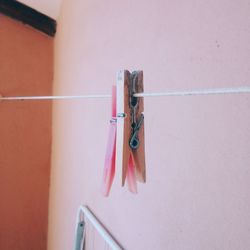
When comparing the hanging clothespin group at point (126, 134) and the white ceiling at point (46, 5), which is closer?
the hanging clothespin group at point (126, 134)

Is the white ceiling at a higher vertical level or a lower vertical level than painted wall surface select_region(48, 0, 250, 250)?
higher

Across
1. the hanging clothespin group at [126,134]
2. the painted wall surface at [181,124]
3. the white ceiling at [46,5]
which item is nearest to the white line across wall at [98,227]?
the painted wall surface at [181,124]

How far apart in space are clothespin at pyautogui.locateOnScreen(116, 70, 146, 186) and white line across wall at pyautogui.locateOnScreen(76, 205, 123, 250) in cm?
48

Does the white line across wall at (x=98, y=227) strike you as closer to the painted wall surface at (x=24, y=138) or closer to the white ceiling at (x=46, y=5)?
the painted wall surface at (x=24, y=138)

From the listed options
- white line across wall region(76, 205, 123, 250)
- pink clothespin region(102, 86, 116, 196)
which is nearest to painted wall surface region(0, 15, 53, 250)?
white line across wall region(76, 205, 123, 250)

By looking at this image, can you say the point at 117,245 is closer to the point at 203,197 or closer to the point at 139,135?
the point at 203,197

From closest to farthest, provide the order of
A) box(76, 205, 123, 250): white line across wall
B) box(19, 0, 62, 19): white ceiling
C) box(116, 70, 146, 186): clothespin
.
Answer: box(116, 70, 146, 186): clothespin
box(76, 205, 123, 250): white line across wall
box(19, 0, 62, 19): white ceiling

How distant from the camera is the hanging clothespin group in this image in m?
0.42

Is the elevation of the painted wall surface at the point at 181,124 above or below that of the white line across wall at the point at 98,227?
above

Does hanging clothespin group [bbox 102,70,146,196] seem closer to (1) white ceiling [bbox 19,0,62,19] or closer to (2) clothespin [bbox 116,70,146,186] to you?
(2) clothespin [bbox 116,70,146,186]

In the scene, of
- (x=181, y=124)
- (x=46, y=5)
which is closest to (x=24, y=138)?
(x=46, y=5)

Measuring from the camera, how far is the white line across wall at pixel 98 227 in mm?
834

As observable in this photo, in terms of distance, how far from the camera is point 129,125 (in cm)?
43

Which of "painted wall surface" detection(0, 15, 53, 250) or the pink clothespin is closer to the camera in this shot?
the pink clothespin
